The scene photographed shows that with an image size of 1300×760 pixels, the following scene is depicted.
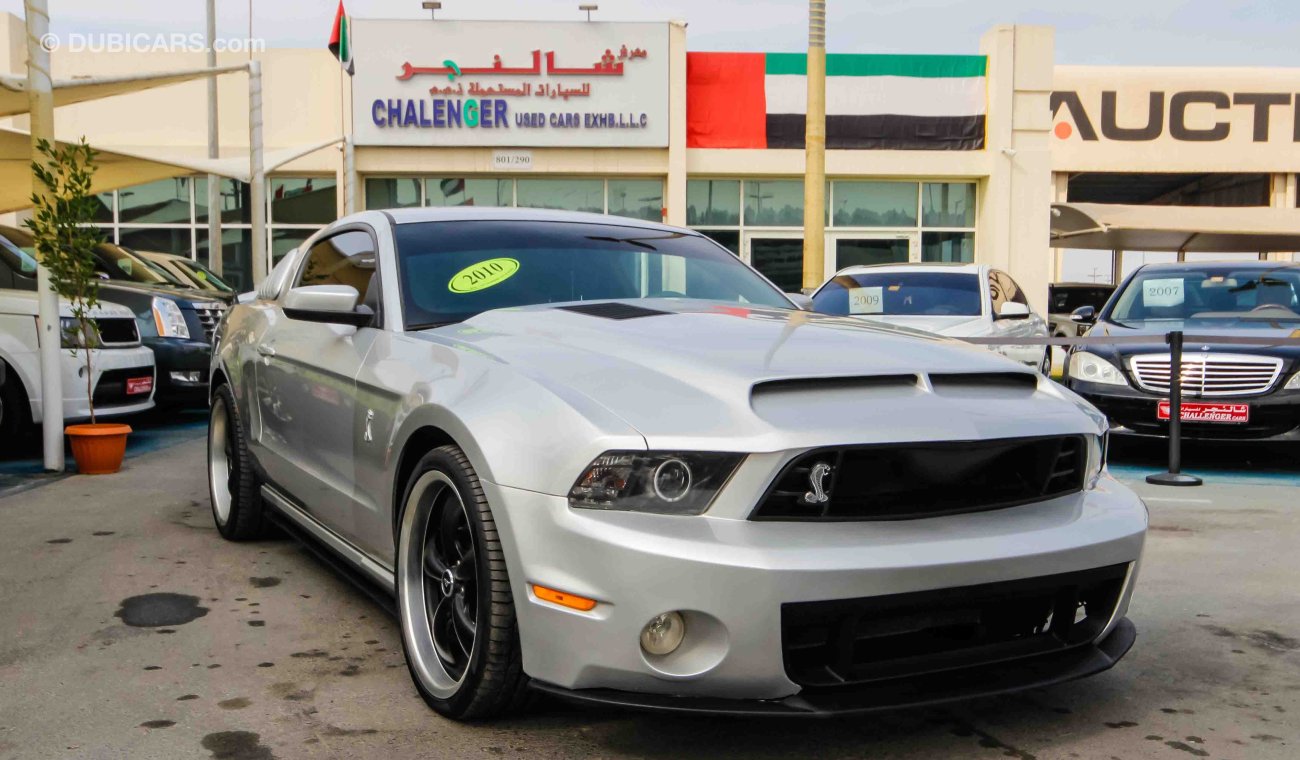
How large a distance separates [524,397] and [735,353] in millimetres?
564

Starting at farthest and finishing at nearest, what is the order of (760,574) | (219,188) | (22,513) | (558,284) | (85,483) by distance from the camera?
1. (219,188)
2. (85,483)
3. (22,513)
4. (558,284)
5. (760,574)

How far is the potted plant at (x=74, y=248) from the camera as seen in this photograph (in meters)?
7.86

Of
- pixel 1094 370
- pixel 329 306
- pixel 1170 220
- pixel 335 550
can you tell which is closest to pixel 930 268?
pixel 1094 370

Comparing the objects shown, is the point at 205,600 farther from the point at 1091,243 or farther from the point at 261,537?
the point at 1091,243

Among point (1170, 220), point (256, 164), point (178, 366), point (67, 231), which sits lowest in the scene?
point (178, 366)

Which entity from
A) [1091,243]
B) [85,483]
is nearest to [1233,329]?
[85,483]

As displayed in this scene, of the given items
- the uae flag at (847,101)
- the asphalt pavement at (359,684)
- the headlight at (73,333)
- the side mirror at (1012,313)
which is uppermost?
the uae flag at (847,101)

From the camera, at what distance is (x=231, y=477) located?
18.3 feet

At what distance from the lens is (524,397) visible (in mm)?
3047

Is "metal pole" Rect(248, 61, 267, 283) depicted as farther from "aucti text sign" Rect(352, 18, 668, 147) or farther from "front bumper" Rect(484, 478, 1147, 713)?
"front bumper" Rect(484, 478, 1147, 713)

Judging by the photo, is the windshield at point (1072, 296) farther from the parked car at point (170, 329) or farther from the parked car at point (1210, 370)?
the parked car at point (170, 329)

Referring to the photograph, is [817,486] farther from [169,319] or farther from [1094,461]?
[169,319]

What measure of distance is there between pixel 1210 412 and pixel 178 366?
8.32m

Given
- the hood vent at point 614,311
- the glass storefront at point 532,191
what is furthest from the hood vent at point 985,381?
the glass storefront at point 532,191
